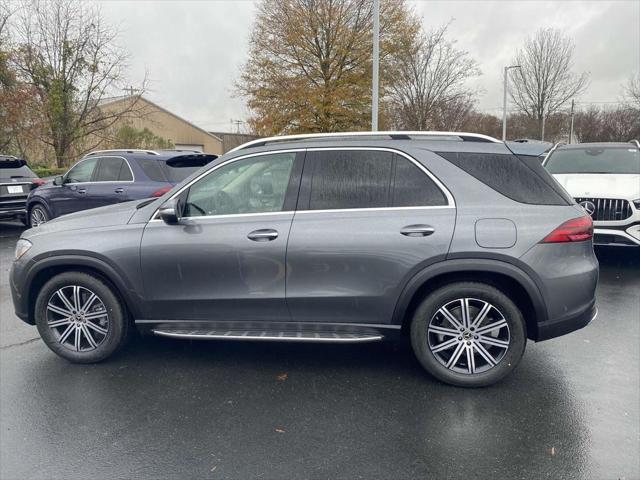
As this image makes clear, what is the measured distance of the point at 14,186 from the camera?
35.6 feet

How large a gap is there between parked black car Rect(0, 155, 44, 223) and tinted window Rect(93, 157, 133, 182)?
118 inches

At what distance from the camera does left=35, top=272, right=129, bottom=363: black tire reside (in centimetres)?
376

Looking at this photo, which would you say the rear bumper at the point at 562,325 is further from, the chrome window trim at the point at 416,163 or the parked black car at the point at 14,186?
the parked black car at the point at 14,186

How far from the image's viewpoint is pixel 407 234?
334 cm

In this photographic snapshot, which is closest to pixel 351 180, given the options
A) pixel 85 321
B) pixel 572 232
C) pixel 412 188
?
pixel 412 188

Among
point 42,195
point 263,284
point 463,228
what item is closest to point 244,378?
point 263,284

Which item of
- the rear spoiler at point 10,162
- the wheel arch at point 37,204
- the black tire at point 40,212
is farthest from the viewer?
the rear spoiler at point 10,162

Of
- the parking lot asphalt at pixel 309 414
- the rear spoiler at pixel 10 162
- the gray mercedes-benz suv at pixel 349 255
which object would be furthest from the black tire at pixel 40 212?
the gray mercedes-benz suv at pixel 349 255

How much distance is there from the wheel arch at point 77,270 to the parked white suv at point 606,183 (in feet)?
16.3

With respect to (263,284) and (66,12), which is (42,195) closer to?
(263,284)

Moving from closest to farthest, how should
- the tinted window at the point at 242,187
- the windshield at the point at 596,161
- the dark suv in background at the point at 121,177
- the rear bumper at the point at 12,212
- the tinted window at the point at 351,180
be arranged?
the tinted window at the point at 351,180
the tinted window at the point at 242,187
the windshield at the point at 596,161
the dark suv in background at the point at 121,177
the rear bumper at the point at 12,212

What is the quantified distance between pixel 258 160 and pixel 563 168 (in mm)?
6728

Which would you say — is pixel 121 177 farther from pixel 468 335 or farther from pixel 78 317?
pixel 468 335

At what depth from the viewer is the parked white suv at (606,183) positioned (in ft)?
21.8
